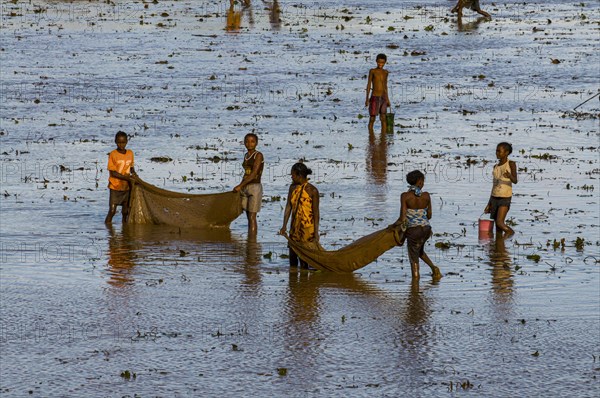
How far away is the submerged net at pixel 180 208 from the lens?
17.8 meters

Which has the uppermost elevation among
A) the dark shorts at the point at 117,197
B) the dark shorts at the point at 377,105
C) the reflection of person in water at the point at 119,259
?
the dark shorts at the point at 377,105

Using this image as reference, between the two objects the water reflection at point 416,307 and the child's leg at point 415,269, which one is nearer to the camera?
the water reflection at point 416,307

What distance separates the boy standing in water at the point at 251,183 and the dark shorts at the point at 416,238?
317 centimetres

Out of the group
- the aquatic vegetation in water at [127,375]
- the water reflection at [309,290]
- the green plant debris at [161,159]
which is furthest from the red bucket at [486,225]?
the green plant debris at [161,159]

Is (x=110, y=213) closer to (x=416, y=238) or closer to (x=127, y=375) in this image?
(x=416, y=238)

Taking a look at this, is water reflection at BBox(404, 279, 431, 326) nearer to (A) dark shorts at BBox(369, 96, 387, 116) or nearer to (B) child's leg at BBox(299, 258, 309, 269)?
(B) child's leg at BBox(299, 258, 309, 269)

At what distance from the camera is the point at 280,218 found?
61.0ft

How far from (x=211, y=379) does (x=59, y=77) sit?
23.6 metres

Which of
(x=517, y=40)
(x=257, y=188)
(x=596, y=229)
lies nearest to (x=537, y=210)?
(x=596, y=229)

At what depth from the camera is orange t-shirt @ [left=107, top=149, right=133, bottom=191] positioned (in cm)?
1791

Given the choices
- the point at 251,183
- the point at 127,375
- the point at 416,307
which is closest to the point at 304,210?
the point at 416,307

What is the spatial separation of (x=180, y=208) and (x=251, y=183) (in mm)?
1245

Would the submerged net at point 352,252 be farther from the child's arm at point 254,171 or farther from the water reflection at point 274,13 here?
the water reflection at point 274,13

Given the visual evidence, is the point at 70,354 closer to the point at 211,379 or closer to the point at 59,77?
the point at 211,379
